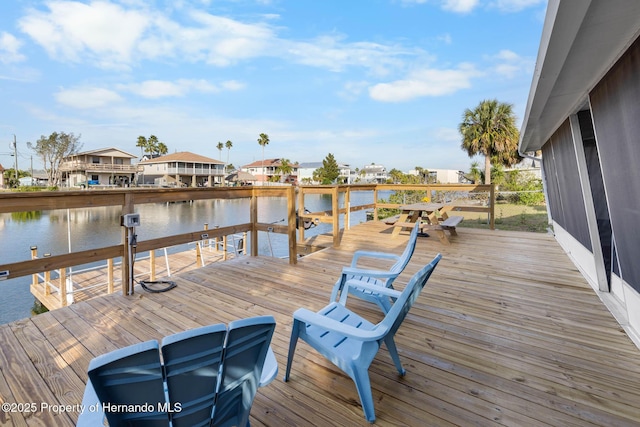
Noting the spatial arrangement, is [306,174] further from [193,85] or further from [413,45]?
[413,45]

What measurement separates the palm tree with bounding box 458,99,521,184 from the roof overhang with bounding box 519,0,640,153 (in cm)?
1702

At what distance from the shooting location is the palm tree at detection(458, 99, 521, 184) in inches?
706

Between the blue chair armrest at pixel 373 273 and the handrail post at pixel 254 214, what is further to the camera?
the handrail post at pixel 254 214

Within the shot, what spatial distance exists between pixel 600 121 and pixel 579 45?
101 centimetres

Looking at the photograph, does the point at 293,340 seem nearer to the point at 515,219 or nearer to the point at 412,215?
the point at 412,215

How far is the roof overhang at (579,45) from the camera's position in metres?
1.50

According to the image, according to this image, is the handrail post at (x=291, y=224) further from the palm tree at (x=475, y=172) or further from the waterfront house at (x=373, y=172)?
→ the waterfront house at (x=373, y=172)

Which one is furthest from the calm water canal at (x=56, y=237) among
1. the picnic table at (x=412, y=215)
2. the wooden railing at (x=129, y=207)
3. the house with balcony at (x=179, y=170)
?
the house with balcony at (x=179, y=170)

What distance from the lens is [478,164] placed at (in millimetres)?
20031

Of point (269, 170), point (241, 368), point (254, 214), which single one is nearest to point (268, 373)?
point (241, 368)

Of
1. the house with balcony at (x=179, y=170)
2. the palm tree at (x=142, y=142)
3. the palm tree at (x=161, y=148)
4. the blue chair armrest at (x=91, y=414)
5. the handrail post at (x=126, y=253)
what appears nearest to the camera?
the blue chair armrest at (x=91, y=414)

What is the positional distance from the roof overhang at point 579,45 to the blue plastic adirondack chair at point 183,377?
2041 millimetres

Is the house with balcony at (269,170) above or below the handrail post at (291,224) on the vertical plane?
above

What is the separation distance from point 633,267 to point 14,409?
14.1 ft
